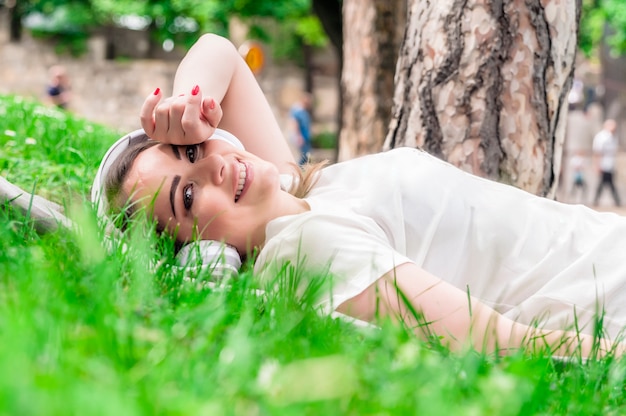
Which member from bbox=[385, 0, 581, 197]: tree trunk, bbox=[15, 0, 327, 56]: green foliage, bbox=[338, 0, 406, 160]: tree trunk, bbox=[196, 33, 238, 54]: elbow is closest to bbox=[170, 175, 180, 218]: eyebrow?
bbox=[196, 33, 238, 54]: elbow

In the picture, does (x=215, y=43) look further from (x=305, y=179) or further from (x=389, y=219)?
(x=389, y=219)

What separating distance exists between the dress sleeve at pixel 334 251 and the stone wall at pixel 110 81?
18.3 metres

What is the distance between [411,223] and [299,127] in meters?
14.1

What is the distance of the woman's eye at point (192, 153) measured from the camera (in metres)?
2.63

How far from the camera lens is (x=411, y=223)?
2.68 m

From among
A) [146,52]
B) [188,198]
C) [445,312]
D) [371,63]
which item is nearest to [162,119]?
[188,198]

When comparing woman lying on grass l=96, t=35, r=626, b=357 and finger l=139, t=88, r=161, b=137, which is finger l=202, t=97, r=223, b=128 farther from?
finger l=139, t=88, r=161, b=137

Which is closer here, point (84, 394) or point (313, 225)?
point (84, 394)

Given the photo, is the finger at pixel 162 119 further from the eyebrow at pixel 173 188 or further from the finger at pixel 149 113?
the eyebrow at pixel 173 188

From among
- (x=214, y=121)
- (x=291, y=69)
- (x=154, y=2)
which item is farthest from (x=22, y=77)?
(x=214, y=121)

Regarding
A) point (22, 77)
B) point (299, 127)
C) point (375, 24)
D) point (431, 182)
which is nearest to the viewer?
point (431, 182)

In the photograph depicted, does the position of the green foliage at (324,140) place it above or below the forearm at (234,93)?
below

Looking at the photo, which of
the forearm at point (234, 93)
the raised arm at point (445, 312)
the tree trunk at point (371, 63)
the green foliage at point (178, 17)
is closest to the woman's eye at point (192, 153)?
the forearm at point (234, 93)

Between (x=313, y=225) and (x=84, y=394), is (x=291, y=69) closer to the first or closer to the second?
(x=313, y=225)
